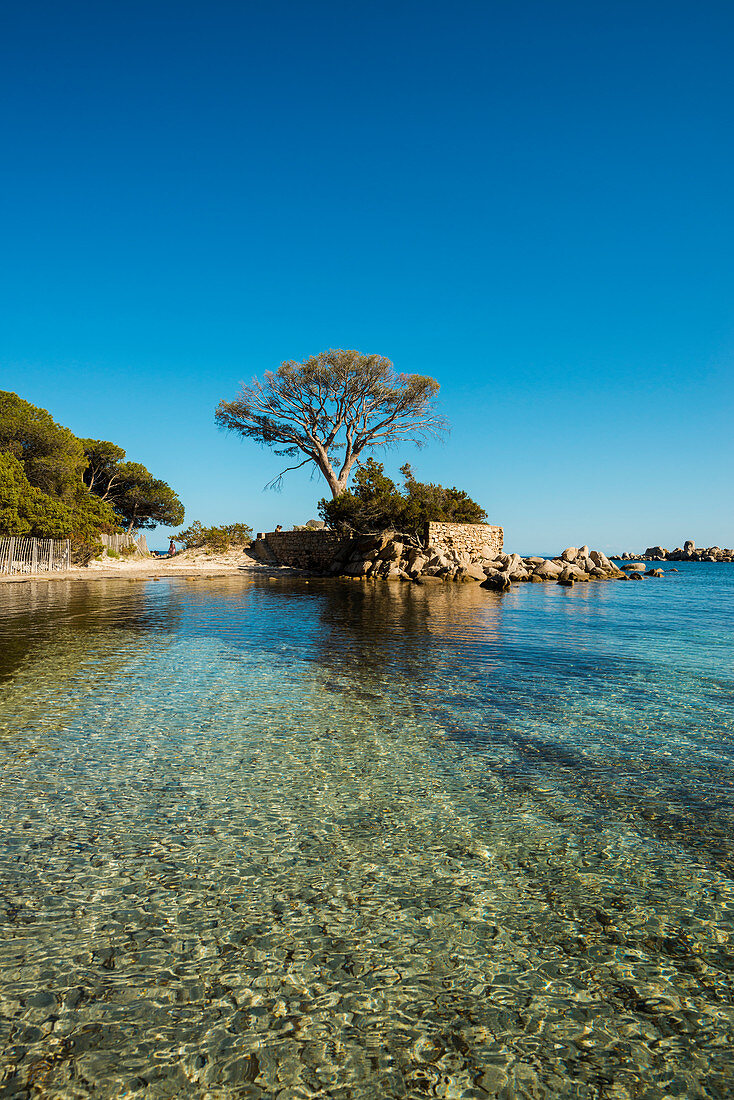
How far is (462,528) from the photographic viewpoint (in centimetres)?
3541

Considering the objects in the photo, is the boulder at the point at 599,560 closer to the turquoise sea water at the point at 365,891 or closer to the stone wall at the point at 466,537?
the stone wall at the point at 466,537

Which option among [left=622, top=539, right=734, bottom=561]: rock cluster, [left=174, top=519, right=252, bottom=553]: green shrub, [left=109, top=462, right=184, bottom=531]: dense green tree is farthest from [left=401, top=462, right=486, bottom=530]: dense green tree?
[left=622, top=539, right=734, bottom=561]: rock cluster

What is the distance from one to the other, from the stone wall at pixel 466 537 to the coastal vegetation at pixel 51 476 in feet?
63.7

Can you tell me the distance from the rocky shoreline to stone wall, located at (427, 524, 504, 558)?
0.33 m

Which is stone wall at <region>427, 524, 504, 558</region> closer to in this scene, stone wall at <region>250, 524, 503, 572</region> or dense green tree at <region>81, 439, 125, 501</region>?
stone wall at <region>250, 524, 503, 572</region>

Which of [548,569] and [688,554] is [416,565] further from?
[688,554]

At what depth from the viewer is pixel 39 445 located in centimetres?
3300

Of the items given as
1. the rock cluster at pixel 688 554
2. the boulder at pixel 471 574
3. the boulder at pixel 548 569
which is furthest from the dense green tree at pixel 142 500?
the rock cluster at pixel 688 554

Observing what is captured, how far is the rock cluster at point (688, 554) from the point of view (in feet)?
315

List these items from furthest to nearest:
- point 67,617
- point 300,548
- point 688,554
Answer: point 688,554
point 300,548
point 67,617

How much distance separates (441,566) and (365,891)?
29.1 metres

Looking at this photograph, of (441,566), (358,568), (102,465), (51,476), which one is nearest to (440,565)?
(441,566)

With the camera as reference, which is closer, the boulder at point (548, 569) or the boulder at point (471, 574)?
the boulder at point (471, 574)

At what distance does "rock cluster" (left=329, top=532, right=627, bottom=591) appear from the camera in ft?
103
